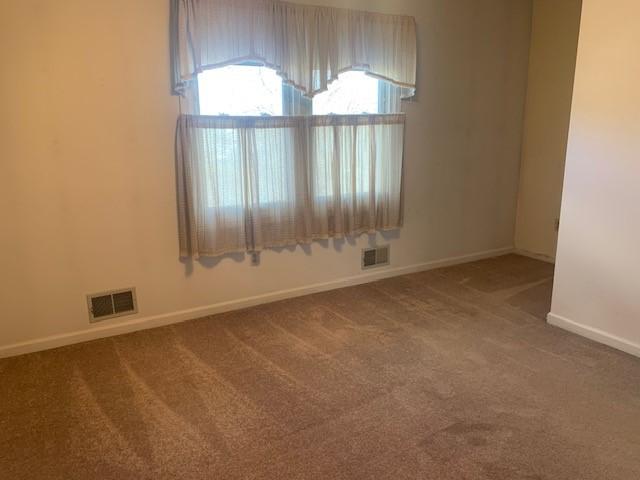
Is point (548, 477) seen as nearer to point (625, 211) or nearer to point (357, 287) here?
point (625, 211)

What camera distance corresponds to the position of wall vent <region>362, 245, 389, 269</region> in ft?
13.4

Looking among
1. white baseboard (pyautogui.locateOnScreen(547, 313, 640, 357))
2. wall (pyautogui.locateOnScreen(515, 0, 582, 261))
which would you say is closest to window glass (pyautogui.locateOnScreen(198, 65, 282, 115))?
white baseboard (pyautogui.locateOnScreen(547, 313, 640, 357))

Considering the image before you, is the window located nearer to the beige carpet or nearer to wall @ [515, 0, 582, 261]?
the beige carpet

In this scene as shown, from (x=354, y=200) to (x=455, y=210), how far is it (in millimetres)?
1202

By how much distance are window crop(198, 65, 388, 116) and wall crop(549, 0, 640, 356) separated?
147cm

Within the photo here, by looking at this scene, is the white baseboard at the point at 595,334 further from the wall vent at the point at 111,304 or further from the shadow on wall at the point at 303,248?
the wall vent at the point at 111,304

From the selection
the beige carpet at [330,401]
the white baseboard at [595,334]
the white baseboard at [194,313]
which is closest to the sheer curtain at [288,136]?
the white baseboard at [194,313]

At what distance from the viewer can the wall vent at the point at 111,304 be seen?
306cm

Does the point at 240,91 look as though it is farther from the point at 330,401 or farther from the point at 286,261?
the point at 330,401

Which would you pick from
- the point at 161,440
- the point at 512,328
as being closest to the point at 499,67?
the point at 512,328

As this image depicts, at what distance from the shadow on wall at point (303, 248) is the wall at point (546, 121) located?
5.10 feet

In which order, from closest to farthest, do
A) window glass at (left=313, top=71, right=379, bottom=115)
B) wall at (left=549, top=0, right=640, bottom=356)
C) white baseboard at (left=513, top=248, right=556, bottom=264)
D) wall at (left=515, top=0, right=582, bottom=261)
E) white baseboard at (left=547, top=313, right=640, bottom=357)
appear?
wall at (left=549, top=0, right=640, bottom=356) < white baseboard at (left=547, top=313, right=640, bottom=357) < window glass at (left=313, top=71, right=379, bottom=115) < wall at (left=515, top=0, right=582, bottom=261) < white baseboard at (left=513, top=248, right=556, bottom=264)

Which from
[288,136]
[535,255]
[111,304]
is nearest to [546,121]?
[535,255]

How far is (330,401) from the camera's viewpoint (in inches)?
93.7
